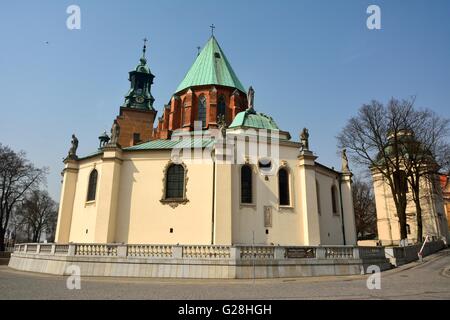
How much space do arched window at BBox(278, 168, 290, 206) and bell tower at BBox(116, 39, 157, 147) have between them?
932 inches

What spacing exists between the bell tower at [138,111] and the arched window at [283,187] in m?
23.7

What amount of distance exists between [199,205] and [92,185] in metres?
9.10

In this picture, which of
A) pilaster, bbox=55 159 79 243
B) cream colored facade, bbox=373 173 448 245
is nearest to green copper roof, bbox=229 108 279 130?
pilaster, bbox=55 159 79 243

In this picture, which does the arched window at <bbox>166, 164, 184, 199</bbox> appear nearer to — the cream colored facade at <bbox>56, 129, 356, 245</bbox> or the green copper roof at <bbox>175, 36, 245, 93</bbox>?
the cream colored facade at <bbox>56, 129, 356, 245</bbox>

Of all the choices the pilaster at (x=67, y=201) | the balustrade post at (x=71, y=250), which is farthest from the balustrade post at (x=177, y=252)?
the pilaster at (x=67, y=201)

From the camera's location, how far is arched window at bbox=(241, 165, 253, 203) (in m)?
21.2

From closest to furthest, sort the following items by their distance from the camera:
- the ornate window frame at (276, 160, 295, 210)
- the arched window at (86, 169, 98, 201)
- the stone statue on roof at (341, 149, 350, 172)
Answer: the ornate window frame at (276, 160, 295, 210), the arched window at (86, 169, 98, 201), the stone statue on roof at (341, 149, 350, 172)

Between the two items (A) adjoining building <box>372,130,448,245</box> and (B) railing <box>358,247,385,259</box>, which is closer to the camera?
(B) railing <box>358,247,385,259</box>

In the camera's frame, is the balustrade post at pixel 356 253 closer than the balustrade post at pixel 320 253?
No

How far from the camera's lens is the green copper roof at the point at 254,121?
80.8 feet

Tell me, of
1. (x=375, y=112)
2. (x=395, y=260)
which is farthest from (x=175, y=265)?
(x=375, y=112)

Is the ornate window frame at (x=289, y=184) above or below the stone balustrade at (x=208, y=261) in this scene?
above

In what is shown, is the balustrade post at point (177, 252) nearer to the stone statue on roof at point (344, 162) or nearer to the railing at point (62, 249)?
the railing at point (62, 249)
